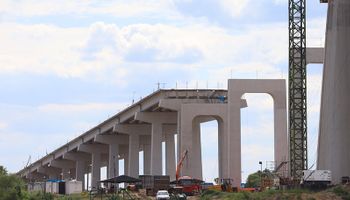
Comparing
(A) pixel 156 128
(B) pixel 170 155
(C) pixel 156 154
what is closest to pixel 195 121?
(A) pixel 156 128

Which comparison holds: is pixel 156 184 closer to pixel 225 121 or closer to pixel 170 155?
pixel 225 121

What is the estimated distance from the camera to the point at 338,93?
79.6 m

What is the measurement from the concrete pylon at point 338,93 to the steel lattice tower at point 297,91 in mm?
17687

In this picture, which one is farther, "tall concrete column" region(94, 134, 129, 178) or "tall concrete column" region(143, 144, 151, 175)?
"tall concrete column" region(94, 134, 129, 178)

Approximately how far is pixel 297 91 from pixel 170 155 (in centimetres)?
3829

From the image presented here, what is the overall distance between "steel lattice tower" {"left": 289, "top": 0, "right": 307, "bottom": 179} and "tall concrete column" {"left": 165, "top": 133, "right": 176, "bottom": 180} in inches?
1323

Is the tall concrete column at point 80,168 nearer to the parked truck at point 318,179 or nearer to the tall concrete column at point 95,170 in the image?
the tall concrete column at point 95,170

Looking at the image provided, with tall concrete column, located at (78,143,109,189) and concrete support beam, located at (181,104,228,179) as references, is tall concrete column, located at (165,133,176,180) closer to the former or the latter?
concrete support beam, located at (181,104,228,179)

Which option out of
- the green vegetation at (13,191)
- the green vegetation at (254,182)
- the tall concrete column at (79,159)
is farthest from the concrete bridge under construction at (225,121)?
the green vegetation at (13,191)

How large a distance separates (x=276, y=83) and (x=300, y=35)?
7.85m

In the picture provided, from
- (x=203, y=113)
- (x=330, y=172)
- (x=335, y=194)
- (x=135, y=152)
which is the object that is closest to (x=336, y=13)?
(x=330, y=172)

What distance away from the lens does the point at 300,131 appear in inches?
3979

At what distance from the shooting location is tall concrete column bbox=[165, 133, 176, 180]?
13212cm

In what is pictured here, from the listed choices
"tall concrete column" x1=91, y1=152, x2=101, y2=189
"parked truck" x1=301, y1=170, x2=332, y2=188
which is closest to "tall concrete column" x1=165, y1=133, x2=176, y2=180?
"tall concrete column" x1=91, y1=152, x2=101, y2=189
